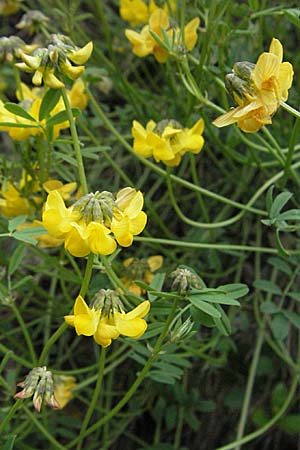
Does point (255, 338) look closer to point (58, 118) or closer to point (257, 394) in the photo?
point (257, 394)

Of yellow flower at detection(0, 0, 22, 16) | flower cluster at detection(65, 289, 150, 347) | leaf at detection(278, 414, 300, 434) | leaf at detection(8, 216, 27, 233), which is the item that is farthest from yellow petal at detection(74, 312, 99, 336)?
yellow flower at detection(0, 0, 22, 16)

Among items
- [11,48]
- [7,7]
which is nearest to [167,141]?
[11,48]

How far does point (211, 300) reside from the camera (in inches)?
31.0

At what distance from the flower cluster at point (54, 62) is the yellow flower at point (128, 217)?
0.16 metres

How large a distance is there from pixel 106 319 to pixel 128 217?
11 cm

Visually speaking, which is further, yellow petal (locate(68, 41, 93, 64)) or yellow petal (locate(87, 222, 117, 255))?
yellow petal (locate(68, 41, 93, 64))

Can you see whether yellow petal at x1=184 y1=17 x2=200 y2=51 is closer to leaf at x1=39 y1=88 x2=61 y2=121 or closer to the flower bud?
leaf at x1=39 y1=88 x2=61 y2=121

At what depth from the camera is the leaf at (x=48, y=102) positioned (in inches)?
34.5

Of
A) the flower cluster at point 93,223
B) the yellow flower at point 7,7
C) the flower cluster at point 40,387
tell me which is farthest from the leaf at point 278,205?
the yellow flower at point 7,7

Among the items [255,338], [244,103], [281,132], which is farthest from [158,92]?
[244,103]

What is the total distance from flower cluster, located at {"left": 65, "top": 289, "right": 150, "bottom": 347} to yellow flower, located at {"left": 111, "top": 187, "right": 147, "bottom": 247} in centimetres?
7

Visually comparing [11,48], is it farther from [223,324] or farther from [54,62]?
[223,324]

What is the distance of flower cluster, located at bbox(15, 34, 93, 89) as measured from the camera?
812 mm

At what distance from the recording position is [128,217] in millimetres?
723
